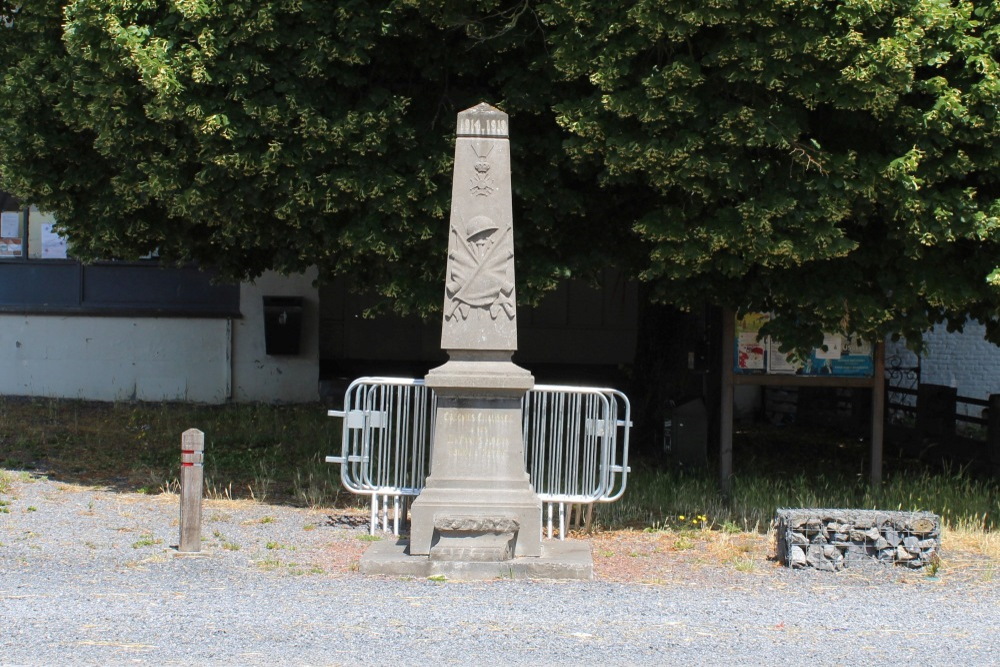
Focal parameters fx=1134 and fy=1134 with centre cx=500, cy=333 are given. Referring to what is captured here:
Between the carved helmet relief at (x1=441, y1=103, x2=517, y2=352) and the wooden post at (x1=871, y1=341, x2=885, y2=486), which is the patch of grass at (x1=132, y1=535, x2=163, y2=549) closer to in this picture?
the carved helmet relief at (x1=441, y1=103, x2=517, y2=352)

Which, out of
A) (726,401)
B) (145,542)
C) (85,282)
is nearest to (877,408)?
(726,401)

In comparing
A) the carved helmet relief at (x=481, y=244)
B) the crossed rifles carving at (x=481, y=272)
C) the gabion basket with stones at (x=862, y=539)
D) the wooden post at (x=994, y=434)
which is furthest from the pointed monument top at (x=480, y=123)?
the wooden post at (x=994, y=434)

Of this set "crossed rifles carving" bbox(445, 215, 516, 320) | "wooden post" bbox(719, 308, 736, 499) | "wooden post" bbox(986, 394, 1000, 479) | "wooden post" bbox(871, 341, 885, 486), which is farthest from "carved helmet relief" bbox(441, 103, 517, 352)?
"wooden post" bbox(986, 394, 1000, 479)

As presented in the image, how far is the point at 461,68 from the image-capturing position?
32.7 feet

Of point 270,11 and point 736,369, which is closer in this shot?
point 270,11

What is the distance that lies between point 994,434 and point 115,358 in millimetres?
11943

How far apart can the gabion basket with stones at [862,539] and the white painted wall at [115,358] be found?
10.7m

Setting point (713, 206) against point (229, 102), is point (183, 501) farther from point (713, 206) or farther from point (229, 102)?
point (713, 206)

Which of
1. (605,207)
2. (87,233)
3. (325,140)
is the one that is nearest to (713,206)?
(605,207)

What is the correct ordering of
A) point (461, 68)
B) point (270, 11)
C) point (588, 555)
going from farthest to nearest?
point (461, 68)
point (270, 11)
point (588, 555)

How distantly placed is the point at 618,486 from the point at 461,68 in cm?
428

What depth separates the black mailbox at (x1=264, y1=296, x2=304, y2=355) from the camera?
649 inches

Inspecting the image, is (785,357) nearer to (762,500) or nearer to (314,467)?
(762,500)

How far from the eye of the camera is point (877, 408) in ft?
34.7
